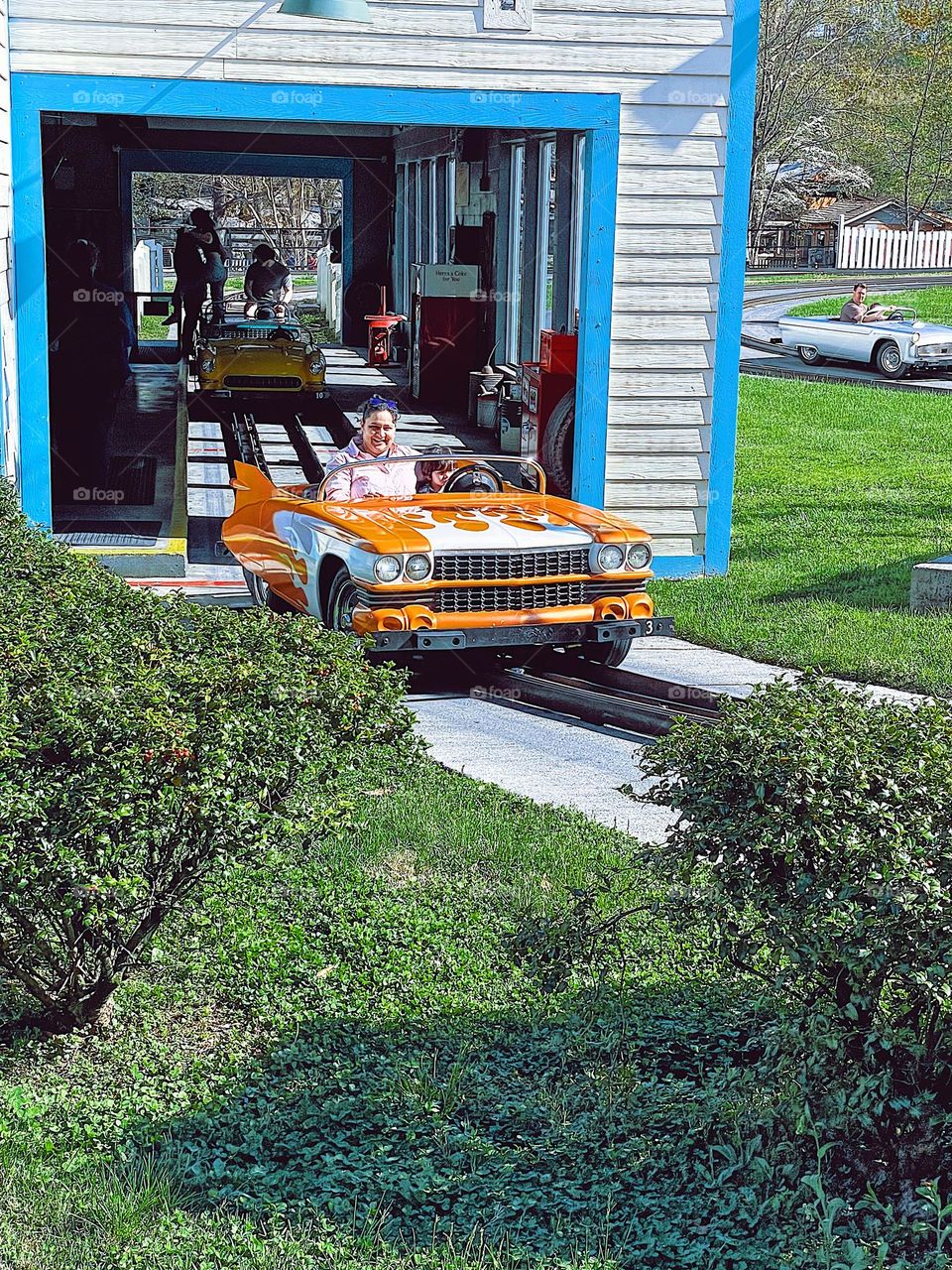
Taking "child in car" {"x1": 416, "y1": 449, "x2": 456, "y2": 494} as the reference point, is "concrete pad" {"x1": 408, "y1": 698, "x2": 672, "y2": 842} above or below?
below

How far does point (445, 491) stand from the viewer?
8.73 metres

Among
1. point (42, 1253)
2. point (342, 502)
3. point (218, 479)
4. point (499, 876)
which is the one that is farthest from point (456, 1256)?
point (218, 479)

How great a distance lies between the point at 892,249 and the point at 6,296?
52.4 metres

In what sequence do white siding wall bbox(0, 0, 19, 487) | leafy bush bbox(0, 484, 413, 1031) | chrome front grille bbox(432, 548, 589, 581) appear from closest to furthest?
leafy bush bbox(0, 484, 413, 1031), chrome front grille bbox(432, 548, 589, 581), white siding wall bbox(0, 0, 19, 487)

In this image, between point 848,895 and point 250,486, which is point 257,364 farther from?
point 848,895

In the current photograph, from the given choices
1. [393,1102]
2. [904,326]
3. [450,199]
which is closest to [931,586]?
[393,1102]

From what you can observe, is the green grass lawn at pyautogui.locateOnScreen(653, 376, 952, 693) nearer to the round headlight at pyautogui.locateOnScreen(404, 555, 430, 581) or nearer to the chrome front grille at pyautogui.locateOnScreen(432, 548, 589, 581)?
the chrome front grille at pyautogui.locateOnScreen(432, 548, 589, 581)

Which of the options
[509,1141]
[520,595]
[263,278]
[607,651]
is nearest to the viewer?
[509,1141]

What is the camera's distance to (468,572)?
7.49 metres

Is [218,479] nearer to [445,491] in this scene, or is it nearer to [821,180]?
[445,491]

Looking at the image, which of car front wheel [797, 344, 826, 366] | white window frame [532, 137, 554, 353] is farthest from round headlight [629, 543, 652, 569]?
car front wheel [797, 344, 826, 366]

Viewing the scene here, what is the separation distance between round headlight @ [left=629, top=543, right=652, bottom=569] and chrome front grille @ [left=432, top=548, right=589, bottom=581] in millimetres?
241

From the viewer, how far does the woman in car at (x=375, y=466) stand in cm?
858

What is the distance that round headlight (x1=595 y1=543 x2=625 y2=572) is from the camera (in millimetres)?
7734
